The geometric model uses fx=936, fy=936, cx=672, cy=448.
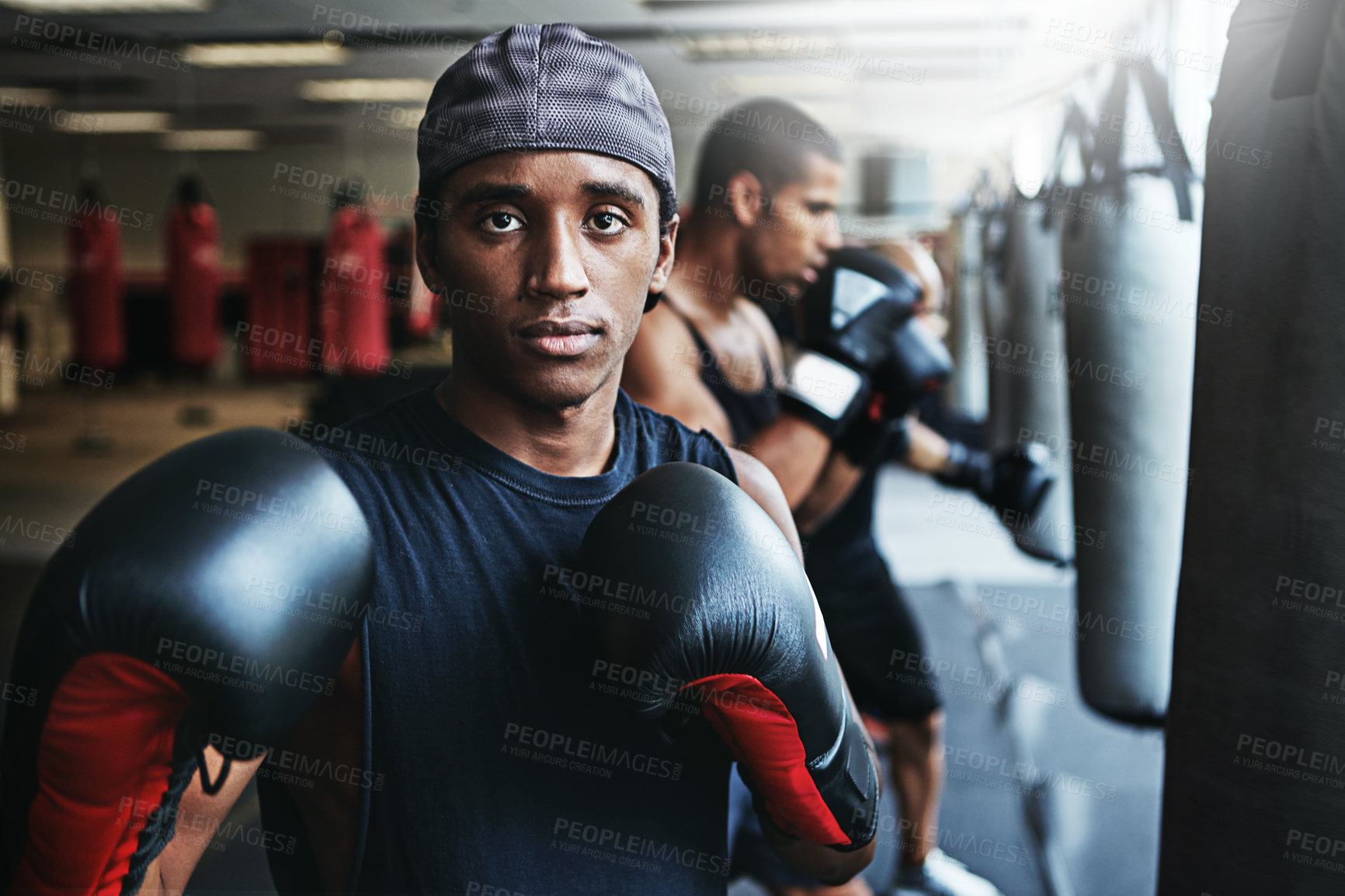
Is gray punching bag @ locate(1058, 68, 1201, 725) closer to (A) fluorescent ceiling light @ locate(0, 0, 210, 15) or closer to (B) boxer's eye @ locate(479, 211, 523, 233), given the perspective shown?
(B) boxer's eye @ locate(479, 211, 523, 233)

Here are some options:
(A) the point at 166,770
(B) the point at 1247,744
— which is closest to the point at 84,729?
(A) the point at 166,770

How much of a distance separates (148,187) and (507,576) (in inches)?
605

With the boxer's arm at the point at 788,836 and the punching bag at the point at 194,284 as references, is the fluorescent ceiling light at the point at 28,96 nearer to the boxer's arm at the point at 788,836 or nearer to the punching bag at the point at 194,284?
the punching bag at the point at 194,284

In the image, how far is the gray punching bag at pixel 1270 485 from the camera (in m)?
0.94

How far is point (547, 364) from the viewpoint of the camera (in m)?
0.78

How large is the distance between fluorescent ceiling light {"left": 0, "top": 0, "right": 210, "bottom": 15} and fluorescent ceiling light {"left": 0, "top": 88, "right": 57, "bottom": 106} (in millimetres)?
3847

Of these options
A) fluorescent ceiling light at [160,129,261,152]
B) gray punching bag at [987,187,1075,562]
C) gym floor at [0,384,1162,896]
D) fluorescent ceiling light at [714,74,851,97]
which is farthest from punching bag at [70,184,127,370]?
gray punching bag at [987,187,1075,562]

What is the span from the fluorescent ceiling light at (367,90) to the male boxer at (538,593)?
27.3 feet

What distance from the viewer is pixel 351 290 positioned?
7.85 meters

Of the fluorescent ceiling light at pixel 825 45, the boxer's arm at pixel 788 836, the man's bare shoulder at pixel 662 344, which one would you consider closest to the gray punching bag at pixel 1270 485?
the boxer's arm at pixel 788 836

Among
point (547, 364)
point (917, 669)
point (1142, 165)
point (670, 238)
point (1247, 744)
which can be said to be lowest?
point (917, 669)

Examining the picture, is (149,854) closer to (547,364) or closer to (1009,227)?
(547,364)

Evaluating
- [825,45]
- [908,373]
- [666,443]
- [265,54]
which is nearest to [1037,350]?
[908,373]

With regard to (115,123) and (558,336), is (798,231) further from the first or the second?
(115,123)
